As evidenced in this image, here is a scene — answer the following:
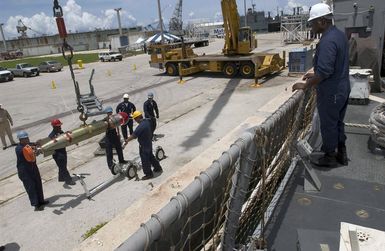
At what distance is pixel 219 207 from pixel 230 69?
19.9 meters

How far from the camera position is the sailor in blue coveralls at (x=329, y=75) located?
11.6ft

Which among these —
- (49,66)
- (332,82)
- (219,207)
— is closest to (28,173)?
(219,207)

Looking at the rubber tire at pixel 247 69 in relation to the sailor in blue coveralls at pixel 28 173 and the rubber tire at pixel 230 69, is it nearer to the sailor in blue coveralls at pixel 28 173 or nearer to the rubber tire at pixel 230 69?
the rubber tire at pixel 230 69

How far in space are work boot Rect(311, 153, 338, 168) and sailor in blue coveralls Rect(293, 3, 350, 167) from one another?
14 cm

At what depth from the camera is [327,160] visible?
4113 millimetres

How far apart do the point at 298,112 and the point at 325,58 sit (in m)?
0.81

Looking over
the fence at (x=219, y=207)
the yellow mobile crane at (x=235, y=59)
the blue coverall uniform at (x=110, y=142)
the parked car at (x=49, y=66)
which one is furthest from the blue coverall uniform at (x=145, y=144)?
the parked car at (x=49, y=66)

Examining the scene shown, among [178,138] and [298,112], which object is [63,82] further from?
[298,112]

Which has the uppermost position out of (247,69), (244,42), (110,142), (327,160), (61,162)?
(244,42)

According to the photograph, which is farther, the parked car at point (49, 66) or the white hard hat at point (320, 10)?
the parked car at point (49, 66)

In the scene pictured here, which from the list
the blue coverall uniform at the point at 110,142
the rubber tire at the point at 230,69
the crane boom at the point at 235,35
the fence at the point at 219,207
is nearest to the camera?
the fence at the point at 219,207

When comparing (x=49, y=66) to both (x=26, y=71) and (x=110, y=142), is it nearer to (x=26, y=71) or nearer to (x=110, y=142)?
(x=26, y=71)

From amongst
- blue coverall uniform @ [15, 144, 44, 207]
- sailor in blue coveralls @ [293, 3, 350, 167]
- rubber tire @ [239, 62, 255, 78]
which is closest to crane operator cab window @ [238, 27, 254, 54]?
rubber tire @ [239, 62, 255, 78]

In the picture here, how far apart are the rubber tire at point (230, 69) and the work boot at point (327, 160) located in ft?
59.2
